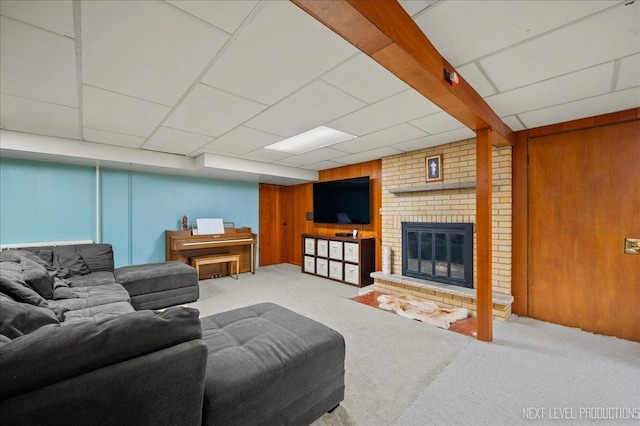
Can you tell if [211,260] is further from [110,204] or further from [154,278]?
[110,204]

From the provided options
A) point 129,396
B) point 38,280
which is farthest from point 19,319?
point 38,280

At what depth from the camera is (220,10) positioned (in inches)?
50.9

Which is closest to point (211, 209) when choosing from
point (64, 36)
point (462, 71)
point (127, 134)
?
point (127, 134)

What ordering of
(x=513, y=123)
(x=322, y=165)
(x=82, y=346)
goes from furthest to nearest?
(x=322, y=165)
(x=513, y=123)
(x=82, y=346)

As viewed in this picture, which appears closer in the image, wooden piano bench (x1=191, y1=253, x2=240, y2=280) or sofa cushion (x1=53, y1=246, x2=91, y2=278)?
Answer: sofa cushion (x1=53, y1=246, x2=91, y2=278)

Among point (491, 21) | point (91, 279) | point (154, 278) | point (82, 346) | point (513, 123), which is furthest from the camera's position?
point (154, 278)

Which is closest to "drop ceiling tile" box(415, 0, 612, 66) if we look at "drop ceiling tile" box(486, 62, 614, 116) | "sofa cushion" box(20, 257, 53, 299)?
"drop ceiling tile" box(486, 62, 614, 116)

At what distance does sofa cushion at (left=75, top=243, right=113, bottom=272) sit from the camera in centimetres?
357

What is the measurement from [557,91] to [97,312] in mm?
4103

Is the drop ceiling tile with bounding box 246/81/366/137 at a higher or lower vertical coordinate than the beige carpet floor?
higher

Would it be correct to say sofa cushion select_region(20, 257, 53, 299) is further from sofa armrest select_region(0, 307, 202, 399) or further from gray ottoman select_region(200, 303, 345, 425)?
sofa armrest select_region(0, 307, 202, 399)

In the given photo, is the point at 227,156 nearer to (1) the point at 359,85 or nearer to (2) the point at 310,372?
(1) the point at 359,85

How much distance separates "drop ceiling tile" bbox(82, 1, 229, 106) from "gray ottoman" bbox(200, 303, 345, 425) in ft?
5.68

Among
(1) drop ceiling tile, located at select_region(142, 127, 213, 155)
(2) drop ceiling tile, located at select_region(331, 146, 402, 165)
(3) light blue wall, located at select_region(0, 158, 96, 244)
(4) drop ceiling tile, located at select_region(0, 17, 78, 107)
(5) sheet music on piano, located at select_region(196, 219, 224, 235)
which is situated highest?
(4) drop ceiling tile, located at select_region(0, 17, 78, 107)
